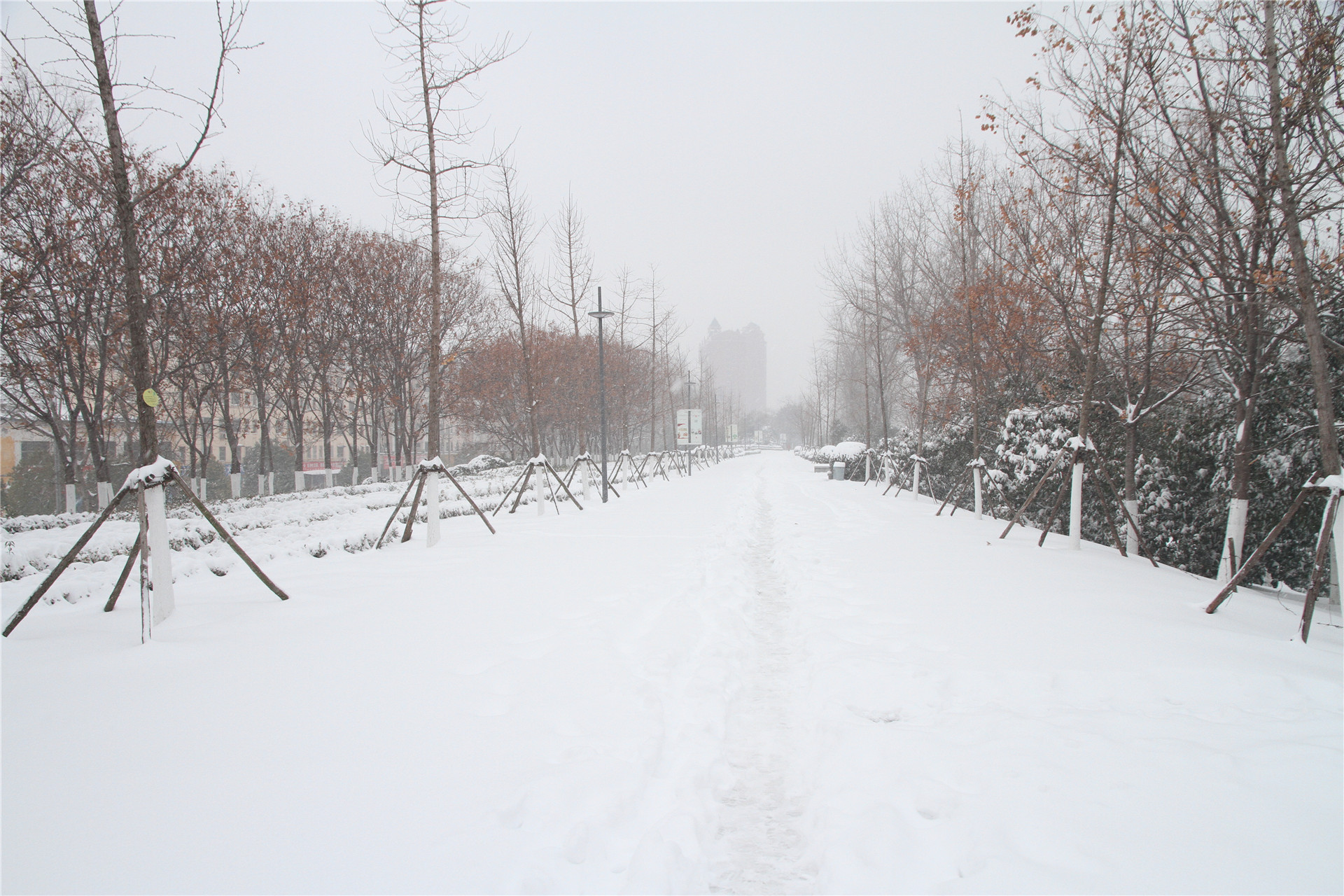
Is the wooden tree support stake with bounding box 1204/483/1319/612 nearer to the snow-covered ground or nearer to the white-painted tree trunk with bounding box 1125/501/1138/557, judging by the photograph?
the snow-covered ground

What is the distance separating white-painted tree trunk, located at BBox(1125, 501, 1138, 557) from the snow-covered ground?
3250 mm

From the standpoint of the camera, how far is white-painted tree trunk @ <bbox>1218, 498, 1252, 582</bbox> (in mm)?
6652

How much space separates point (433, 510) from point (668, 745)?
6.68m

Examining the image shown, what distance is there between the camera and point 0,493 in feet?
65.0

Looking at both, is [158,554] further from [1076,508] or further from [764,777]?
[1076,508]

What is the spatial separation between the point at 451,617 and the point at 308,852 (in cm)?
314

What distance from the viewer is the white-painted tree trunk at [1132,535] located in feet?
30.9

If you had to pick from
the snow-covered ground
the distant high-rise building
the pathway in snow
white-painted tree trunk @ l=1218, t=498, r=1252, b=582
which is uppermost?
the distant high-rise building

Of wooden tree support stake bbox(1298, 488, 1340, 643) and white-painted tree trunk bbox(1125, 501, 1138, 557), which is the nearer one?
wooden tree support stake bbox(1298, 488, 1340, 643)

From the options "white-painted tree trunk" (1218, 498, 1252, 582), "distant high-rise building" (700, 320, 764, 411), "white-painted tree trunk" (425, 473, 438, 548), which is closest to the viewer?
"white-painted tree trunk" (1218, 498, 1252, 582)

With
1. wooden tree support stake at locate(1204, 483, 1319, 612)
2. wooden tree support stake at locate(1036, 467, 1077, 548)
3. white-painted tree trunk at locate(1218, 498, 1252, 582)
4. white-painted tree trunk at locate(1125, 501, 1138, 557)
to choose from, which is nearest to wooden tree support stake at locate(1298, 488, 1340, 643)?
wooden tree support stake at locate(1204, 483, 1319, 612)

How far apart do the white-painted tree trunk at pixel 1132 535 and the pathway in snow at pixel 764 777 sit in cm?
682

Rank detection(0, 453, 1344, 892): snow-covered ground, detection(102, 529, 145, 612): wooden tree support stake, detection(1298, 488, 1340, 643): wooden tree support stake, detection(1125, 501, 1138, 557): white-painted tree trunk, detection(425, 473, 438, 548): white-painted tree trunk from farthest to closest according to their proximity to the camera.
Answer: detection(1125, 501, 1138, 557): white-painted tree trunk
detection(425, 473, 438, 548): white-painted tree trunk
detection(102, 529, 145, 612): wooden tree support stake
detection(1298, 488, 1340, 643): wooden tree support stake
detection(0, 453, 1344, 892): snow-covered ground

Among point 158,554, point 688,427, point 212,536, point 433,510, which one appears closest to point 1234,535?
point 433,510
